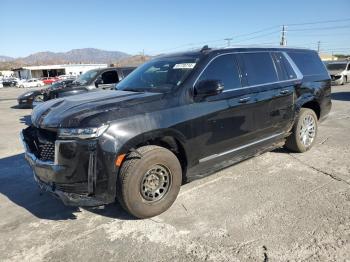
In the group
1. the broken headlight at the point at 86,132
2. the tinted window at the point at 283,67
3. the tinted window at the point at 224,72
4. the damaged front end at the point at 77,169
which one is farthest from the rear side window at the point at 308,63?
the damaged front end at the point at 77,169

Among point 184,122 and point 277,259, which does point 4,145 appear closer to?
point 184,122

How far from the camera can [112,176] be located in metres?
3.52

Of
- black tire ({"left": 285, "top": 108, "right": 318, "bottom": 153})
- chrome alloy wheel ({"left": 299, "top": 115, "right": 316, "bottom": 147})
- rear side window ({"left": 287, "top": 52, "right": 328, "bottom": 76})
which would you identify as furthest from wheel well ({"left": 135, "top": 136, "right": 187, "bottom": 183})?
rear side window ({"left": 287, "top": 52, "right": 328, "bottom": 76})

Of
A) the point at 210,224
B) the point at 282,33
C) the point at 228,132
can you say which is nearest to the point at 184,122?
the point at 228,132

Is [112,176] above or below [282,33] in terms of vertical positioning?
below

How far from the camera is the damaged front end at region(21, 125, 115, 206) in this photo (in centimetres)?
339

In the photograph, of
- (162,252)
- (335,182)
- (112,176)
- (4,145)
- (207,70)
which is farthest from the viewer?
(4,145)

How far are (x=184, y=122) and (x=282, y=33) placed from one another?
52709mm

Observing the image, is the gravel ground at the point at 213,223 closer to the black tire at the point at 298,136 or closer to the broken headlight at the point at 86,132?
the black tire at the point at 298,136

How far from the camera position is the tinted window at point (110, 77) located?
37.2ft

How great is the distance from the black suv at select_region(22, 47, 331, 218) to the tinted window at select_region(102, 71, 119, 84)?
621 cm

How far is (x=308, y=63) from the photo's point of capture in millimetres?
6250

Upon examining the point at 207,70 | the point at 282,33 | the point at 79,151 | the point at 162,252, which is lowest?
the point at 162,252

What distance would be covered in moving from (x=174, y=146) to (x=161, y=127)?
40 centimetres
